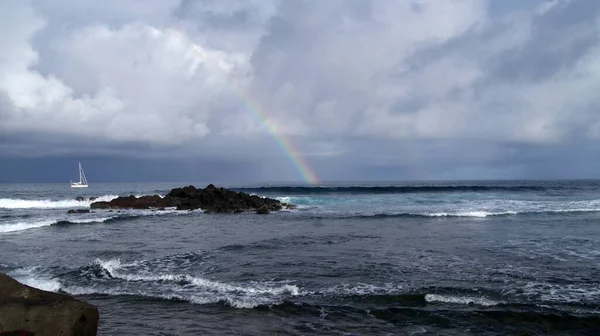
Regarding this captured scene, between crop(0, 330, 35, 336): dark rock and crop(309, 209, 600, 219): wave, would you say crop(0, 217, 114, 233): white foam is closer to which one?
crop(309, 209, 600, 219): wave

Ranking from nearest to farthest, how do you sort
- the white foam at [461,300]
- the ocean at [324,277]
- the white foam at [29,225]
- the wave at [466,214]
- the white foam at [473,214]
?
the ocean at [324,277] < the white foam at [461,300] < the white foam at [29,225] < the wave at [466,214] < the white foam at [473,214]

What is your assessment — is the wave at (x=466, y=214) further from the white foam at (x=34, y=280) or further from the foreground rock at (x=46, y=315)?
the foreground rock at (x=46, y=315)

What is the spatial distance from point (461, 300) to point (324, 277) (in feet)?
14.5

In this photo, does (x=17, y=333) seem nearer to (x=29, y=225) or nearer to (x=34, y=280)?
(x=34, y=280)

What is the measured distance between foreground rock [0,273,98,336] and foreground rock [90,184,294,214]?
33.5m

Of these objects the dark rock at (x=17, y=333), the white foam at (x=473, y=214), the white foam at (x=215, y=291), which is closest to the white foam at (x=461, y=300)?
the white foam at (x=215, y=291)

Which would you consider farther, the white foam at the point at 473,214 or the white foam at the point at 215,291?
the white foam at the point at 473,214

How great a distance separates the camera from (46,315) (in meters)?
6.09

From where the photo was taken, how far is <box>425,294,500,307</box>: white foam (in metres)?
10.7

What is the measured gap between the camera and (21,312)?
20.1ft

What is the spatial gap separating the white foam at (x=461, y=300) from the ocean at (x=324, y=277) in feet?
0.09

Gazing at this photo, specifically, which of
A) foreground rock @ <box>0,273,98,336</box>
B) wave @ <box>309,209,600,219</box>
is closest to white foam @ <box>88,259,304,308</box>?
foreground rock @ <box>0,273,98,336</box>

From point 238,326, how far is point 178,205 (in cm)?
3499

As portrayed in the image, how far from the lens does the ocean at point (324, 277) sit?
9500 millimetres
